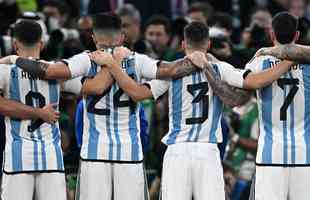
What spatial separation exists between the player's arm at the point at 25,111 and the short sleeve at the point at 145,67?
3.42ft

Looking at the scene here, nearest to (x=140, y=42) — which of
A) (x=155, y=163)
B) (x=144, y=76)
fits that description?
(x=155, y=163)

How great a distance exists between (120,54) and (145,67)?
1.01 feet

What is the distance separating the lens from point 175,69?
13.8 m

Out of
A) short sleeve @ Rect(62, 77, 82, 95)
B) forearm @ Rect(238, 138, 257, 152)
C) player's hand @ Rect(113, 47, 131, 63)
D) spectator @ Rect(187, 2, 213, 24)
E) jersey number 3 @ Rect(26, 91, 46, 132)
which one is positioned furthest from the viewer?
spectator @ Rect(187, 2, 213, 24)

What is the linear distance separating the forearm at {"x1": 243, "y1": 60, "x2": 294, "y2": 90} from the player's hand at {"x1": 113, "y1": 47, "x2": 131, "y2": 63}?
53.1 inches

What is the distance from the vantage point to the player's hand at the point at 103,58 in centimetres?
1362

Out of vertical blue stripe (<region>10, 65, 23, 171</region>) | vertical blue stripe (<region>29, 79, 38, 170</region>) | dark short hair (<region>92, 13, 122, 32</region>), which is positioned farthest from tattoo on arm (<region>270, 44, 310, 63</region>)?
vertical blue stripe (<region>10, 65, 23, 171</region>)

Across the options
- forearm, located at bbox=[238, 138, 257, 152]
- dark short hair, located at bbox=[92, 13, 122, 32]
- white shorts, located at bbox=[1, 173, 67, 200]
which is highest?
dark short hair, located at bbox=[92, 13, 122, 32]

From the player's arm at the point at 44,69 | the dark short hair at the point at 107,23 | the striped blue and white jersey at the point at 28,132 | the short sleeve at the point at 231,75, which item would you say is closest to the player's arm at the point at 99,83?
the player's arm at the point at 44,69

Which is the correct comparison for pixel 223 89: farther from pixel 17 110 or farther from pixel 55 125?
pixel 17 110

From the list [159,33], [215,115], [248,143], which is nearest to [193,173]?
[215,115]

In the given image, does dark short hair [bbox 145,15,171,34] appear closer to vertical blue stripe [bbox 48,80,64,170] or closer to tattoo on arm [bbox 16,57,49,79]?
vertical blue stripe [bbox 48,80,64,170]

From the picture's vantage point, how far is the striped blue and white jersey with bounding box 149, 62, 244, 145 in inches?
543

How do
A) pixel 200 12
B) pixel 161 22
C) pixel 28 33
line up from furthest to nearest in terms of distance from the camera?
1. pixel 200 12
2. pixel 161 22
3. pixel 28 33
